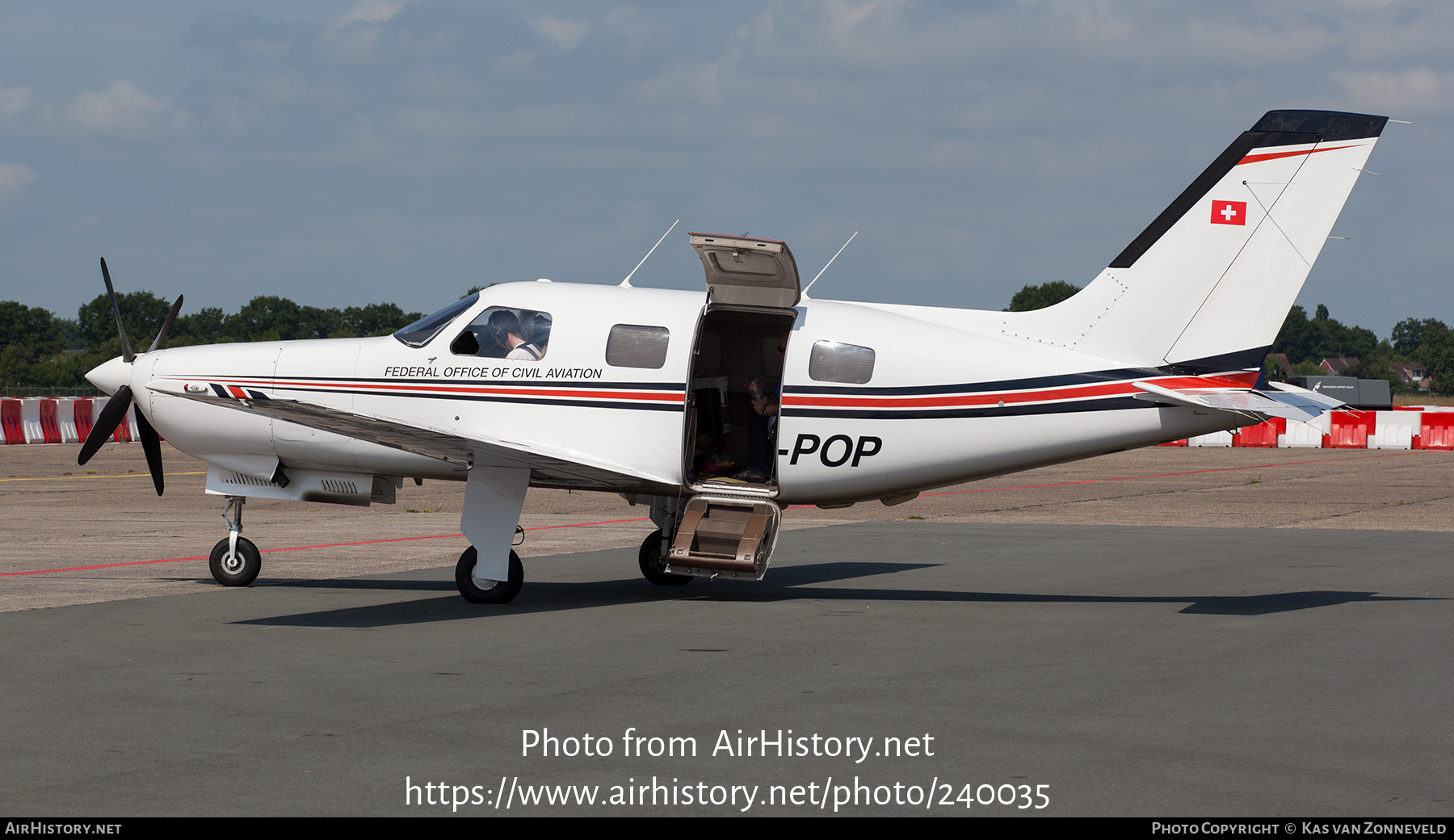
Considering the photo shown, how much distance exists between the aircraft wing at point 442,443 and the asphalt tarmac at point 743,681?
4.09 ft

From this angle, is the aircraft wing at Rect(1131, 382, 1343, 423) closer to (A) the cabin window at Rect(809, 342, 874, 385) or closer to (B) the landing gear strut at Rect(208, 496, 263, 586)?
(A) the cabin window at Rect(809, 342, 874, 385)

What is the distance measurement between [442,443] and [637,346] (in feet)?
7.36

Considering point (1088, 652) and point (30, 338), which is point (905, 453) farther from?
point (30, 338)

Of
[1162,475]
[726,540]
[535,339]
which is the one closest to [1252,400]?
[726,540]

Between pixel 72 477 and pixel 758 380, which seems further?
pixel 72 477

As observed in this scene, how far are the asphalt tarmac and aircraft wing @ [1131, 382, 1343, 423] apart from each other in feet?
6.00

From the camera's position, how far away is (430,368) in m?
13.3

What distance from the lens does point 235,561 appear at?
44.5 feet

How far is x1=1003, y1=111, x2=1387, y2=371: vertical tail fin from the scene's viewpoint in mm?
12242

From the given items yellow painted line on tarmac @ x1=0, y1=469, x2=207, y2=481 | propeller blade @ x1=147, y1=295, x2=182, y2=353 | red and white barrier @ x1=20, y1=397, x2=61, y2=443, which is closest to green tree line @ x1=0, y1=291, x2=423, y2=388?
red and white barrier @ x1=20, y1=397, x2=61, y2=443

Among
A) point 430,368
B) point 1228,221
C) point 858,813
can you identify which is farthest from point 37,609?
point 1228,221

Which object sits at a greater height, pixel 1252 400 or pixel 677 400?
pixel 1252 400

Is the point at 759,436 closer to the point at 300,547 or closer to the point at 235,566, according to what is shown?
the point at 235,566

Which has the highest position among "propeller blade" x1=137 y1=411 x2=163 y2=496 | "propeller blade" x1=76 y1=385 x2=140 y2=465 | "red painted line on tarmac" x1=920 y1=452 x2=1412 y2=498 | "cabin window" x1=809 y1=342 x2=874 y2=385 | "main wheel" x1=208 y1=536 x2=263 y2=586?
"cabin window" x1=809 y1=342 x2=874 y2=385
